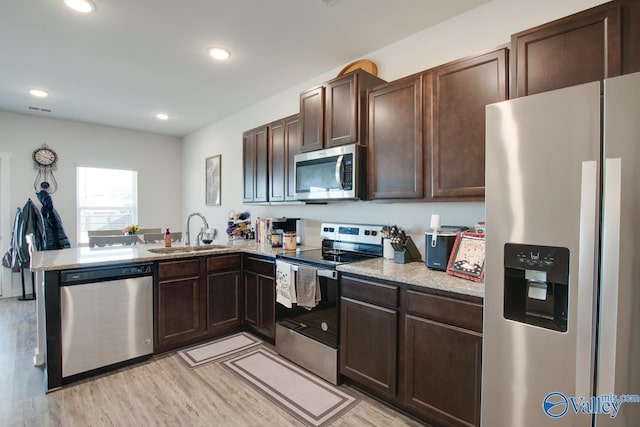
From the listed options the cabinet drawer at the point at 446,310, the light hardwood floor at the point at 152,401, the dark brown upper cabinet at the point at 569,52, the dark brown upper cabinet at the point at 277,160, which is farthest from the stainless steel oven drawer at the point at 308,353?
the dark brown upper cabinet at the point at 569,52

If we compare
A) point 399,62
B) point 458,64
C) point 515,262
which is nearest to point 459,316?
point 515,262

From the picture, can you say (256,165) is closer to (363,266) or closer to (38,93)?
(363,266)

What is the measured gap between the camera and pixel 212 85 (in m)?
3.57

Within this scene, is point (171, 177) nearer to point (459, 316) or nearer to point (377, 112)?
point (377, 112)

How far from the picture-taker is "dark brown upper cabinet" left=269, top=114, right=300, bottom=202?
3.16 m

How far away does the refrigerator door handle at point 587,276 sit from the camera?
1134 mm

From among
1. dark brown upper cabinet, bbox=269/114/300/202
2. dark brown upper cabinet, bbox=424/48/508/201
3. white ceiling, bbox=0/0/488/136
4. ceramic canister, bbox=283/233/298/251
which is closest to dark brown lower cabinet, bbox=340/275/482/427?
dark brown upper cabinet, bbox=424/48/508/201

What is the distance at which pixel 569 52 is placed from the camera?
4.87ft

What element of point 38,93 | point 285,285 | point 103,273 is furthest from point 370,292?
point 38,93

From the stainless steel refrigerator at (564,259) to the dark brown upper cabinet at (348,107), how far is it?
3.76 ft

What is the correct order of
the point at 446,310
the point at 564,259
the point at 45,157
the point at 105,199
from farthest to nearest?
the point at 105,199 → the point at 45,157 → the point at 446,310 → the point at 564,259

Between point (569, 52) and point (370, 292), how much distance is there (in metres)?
1.67

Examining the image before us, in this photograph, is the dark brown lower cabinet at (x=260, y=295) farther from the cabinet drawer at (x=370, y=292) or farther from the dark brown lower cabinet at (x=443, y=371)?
the dark brown lower cabinet at (x=443, y=371)

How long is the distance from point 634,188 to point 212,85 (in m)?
3.73
